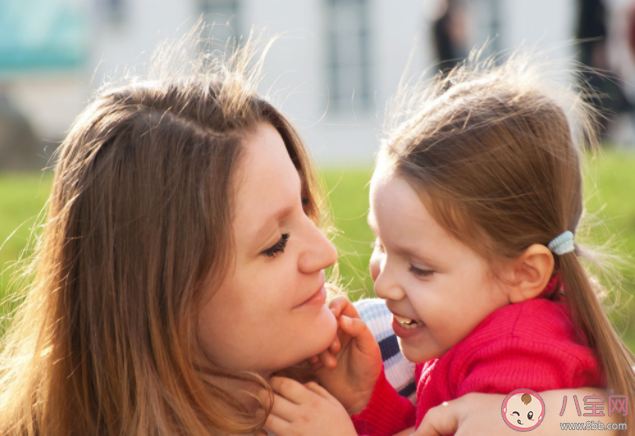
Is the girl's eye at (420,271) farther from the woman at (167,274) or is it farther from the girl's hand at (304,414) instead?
the girl's hand at (304,414)

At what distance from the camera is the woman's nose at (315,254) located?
6.32 ft

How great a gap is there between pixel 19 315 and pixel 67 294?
376mm

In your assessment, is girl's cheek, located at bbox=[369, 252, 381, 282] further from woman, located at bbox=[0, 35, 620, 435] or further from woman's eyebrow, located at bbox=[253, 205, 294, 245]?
woman's eyebrow, located at bbox=[253, 205, 294, 245]

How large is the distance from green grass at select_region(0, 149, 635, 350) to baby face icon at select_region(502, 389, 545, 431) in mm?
1958

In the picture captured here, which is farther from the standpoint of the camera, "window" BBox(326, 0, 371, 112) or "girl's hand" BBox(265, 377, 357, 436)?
"window" BBox(326, 0, 371, 112)

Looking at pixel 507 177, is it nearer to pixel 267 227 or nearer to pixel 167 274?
pixel 267 227

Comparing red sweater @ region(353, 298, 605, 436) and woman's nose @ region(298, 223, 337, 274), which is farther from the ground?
woman's nose @ region(298, 223, 337, 274)

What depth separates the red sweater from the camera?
5.89 ft

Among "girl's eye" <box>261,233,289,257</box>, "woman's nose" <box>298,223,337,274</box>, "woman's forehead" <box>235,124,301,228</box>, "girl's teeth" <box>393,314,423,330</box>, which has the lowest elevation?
"girl's teeth" <box>393,314,423,330</box>

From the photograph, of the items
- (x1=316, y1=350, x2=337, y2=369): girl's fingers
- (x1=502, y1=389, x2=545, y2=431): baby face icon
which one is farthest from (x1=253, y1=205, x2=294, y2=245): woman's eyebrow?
(x1=502, y1=389, x2=545, y2=431): baby face icon

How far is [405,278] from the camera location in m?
2.01

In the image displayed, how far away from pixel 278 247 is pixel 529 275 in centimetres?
72

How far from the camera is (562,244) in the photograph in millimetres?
1983

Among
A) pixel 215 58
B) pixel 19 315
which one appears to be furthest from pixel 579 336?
pixel 19 315
